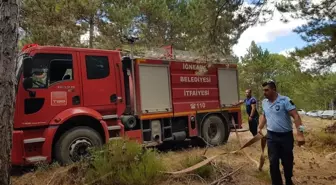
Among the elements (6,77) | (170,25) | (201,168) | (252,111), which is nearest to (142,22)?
(170,25)

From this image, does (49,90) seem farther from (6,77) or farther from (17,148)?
(6,77)

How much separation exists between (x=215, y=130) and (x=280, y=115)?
5.97 m

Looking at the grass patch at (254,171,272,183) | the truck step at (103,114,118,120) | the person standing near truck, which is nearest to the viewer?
the grass patch at (254,171,272,183)

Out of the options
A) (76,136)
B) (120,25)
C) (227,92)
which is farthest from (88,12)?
(76,136)

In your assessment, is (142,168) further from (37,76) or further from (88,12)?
(88,12)

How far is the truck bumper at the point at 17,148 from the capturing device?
7.07m

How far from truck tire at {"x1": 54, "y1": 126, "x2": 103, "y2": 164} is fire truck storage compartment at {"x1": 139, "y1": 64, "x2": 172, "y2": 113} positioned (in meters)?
1.88

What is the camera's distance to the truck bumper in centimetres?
707

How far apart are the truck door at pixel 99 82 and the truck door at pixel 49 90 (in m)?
0.21

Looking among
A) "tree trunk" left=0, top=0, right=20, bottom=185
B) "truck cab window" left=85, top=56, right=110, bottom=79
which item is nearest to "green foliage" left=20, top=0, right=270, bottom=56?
"truck cab window" left=85, top=56, right=110, bottom=79

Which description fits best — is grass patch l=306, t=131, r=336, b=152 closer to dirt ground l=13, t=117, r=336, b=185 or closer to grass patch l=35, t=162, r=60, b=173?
dirt ground l=13, t=117, r=336, b=185

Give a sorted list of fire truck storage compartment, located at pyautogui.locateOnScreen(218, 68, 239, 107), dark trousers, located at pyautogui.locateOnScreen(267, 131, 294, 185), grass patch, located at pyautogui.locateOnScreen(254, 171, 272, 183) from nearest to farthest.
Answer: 1. dark trousers, located at pyautogui.locateOnScreen(267, 131, 294, 185)
2. grass patch, located at pyautogui.locateOnScreen(254, 171, 272, 183)
3. fire truck storage compartment, located at pyautogui.locateOnScreen(218, 68, 239, 107)

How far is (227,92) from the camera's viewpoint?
11.9 metres

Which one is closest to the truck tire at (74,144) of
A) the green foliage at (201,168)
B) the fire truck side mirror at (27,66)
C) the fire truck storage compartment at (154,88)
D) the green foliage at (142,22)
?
the fire truck side mirror at (27,66)
